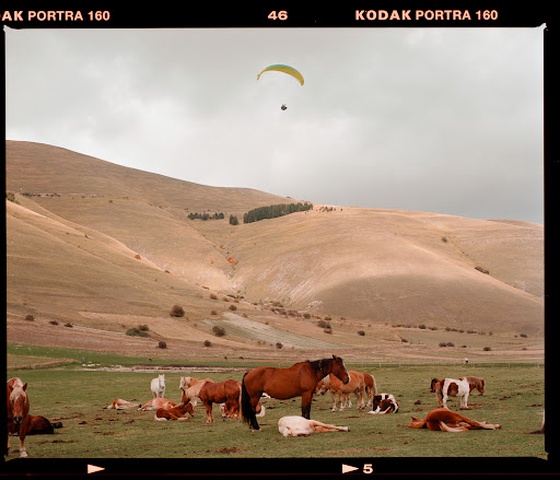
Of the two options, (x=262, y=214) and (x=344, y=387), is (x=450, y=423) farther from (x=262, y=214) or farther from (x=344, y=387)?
(x=262, y=214)

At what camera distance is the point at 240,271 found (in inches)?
5610

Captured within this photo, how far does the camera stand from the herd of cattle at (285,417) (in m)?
13.6

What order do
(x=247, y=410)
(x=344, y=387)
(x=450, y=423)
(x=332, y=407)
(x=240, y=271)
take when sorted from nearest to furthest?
(x=450, y=423) → (x=247, y=410) → (x=344, y=387) → (x=332, y=407) → (x=240, y=271)

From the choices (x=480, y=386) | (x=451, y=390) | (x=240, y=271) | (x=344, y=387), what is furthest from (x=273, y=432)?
(x=240, y=271)

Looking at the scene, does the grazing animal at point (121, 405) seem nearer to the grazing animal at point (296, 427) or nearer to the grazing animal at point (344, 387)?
the grazing animal at point (344, 387)

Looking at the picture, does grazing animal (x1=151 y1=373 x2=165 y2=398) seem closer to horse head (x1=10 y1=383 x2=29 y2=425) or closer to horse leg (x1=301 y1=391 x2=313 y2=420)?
horse leg (x1=301 y1=391 x2=313 y2=420)

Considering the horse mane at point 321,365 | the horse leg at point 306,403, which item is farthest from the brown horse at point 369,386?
the horse mane at point 321,365

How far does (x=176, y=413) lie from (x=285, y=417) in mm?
4908

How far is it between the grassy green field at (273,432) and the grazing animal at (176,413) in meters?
0.24

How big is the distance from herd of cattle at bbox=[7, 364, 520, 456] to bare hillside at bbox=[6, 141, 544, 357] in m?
32.9

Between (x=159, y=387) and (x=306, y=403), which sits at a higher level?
(x=306, y=403)

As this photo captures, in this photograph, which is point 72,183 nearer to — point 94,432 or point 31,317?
point 31,317
